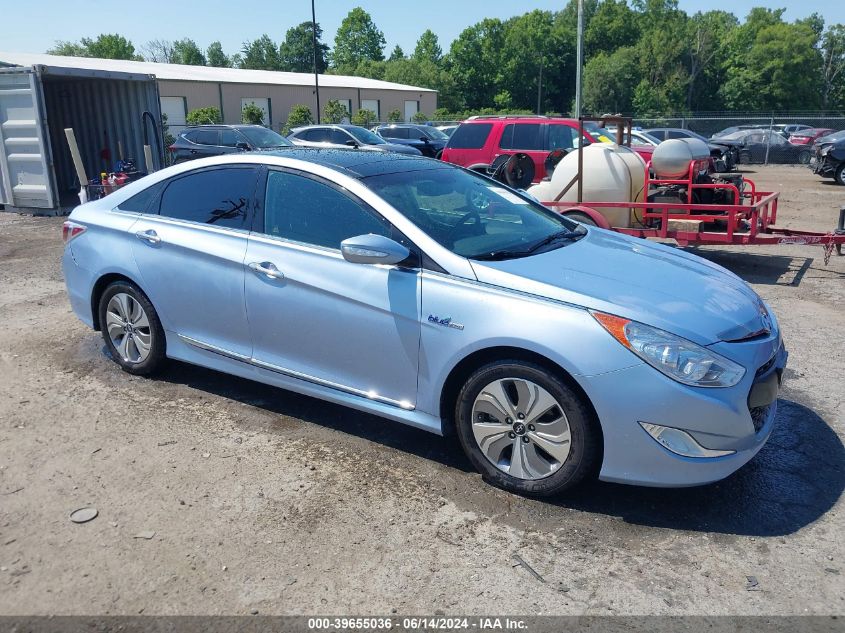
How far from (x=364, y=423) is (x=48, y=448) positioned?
185 centimetres

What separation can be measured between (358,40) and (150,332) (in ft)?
363

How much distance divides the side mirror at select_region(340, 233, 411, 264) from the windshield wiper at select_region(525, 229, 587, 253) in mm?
772

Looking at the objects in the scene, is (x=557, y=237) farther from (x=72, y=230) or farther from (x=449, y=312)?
(x=72, y=230)

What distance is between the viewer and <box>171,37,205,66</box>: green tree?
375 feet

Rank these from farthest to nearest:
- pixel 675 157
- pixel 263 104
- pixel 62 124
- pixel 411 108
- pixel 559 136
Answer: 1. pixel 411 108
2. pixel 263 104
3. pixel 62 124
4. pixel 559 136
5. pixel 675 157

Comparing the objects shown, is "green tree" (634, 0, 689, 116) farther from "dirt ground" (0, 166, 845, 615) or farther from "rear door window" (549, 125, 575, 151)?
"dirt ground" (0, 166, 845, 615)

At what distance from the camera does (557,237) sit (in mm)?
4398

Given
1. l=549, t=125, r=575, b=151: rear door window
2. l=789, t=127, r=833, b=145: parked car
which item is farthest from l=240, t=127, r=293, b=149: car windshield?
l=789, t=127, r=833, b=145: parked car

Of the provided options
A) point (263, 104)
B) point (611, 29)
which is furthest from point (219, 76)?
point (611, 29)

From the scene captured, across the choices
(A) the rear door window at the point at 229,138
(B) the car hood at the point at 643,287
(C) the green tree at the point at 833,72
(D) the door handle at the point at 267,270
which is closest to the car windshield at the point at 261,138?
(A) the rear door window at the point at 229,138

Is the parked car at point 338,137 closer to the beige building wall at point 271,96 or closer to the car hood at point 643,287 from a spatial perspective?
the car hood at point 643,287

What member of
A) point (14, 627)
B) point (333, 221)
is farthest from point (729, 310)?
point (14, 627)

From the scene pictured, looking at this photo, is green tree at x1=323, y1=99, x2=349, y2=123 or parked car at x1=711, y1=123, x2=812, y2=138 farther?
green tree at x1=323, y1=99, x2=349, y2=123

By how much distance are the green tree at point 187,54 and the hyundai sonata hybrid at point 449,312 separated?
11993cm
